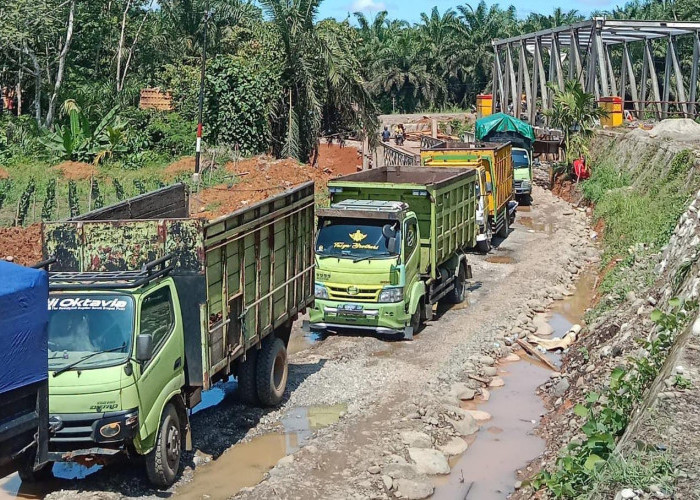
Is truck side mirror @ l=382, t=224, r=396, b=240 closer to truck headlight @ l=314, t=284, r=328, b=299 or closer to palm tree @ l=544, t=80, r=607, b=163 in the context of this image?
truck headlight @ l=314, t=284, r=328, b=299

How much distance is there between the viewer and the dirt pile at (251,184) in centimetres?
2417

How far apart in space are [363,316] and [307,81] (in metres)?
18.3

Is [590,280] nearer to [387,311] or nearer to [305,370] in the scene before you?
[387,311]

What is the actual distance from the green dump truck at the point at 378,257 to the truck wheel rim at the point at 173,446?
543 centimetres

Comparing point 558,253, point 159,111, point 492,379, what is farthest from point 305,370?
point 159,111

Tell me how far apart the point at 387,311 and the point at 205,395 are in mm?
3533

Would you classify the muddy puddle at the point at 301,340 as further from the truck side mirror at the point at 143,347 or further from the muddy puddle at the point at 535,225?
the muddy puddle at the point at 535,225

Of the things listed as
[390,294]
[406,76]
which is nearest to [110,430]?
[390,294]

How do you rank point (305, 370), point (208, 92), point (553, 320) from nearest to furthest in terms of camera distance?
point (305, 370) < point (553, 320) < point (208, 92)

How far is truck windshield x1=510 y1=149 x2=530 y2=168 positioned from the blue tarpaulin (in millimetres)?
24827

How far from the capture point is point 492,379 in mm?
13430

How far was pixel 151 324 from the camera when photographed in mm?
8727

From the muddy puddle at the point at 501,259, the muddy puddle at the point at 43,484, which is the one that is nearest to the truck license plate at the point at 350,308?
the muddy puddle at the point at 43,484

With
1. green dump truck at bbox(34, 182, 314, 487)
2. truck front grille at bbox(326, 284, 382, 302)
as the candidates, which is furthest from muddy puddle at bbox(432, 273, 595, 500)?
green dump truck at bbox(34, 182, 314, 487)
